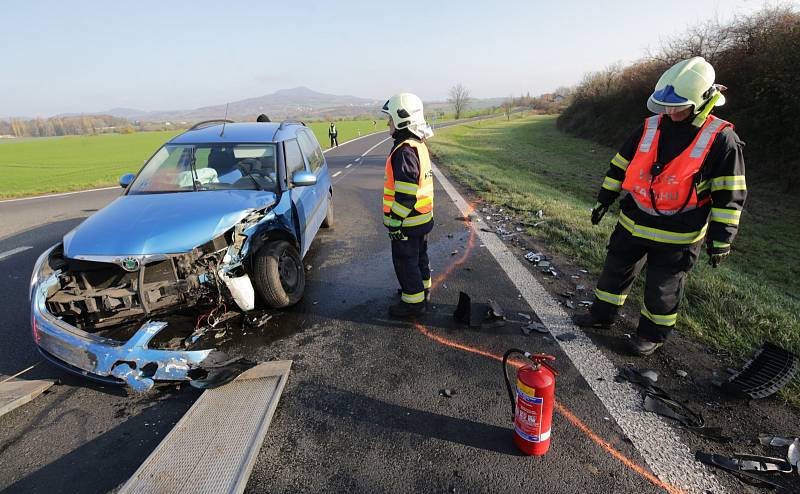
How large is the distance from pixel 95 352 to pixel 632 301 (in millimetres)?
4685

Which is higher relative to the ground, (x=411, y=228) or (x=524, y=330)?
(x=411, y=228)

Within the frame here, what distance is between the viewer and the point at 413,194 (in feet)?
11.8

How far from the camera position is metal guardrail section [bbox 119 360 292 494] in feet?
7.16

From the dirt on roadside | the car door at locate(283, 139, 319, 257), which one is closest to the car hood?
the car door at locate(283, 139, 319, 257)

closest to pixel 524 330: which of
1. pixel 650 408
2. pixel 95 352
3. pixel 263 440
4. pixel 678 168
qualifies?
pixel 650 408

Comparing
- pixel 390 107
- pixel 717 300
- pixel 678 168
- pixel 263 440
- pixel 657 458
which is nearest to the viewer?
pixel 657 458

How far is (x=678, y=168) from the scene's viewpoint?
9.95 ft

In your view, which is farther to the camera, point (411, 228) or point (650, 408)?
point (411, 228)

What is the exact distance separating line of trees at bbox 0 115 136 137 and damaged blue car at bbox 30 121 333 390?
79245 millimetres

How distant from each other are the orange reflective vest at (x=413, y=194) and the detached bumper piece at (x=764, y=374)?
103 inches

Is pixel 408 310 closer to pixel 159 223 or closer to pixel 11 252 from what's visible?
pixel 159 223

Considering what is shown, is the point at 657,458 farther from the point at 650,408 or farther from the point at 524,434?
the point at 524,434

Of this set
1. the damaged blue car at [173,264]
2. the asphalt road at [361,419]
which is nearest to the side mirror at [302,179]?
the damaged blue car at [173,264]

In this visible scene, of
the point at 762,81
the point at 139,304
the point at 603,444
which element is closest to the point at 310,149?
the point at 139,304
